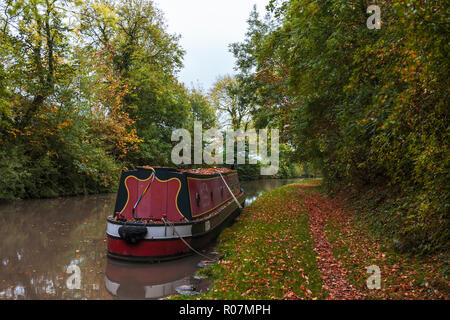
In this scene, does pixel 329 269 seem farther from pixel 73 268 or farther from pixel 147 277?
pixel 73 268

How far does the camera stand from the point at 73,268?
598 centimetres

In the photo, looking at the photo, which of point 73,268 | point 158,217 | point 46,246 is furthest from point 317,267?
point 46,246

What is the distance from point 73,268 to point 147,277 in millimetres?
1654

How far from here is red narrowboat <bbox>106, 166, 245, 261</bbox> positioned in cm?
641

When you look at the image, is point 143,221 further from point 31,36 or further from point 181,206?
point 31,36

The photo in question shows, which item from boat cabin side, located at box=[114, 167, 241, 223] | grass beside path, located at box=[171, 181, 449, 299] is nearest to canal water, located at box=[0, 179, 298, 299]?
grass beside path, located at box=[171, 181, 449, 299]

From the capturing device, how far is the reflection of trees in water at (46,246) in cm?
507

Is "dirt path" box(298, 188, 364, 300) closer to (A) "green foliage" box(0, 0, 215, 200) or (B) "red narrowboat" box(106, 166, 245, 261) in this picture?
(B) "red narrowboat" box(106, 166, 245, 261)

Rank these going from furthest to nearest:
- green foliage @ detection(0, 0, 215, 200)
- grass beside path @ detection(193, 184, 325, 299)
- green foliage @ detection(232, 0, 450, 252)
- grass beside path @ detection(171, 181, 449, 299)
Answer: green foliage @ detection(0, 0, 215, 200) < grass beside path @ detection(193, 184, 325, 299) < grass beside path @ detection(171, 181, 449, 299) < green foliage @ detection(232, 0, 450, 252)

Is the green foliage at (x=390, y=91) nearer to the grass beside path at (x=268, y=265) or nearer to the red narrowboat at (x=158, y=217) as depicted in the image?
the grass beside path at (x=268, y=265)

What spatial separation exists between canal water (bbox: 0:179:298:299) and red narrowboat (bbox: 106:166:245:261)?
0.94 ft

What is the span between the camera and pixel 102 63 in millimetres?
17641

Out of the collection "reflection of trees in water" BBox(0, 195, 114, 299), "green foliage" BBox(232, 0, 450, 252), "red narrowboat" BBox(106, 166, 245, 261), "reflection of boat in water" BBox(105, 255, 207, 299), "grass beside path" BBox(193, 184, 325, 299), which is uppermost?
"green foliage" BBox(232, 0, 450, 252)

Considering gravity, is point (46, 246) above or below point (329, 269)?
below
